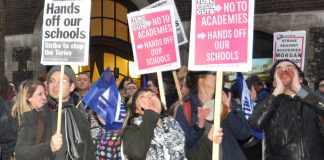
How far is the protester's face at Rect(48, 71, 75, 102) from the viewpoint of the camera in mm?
4234

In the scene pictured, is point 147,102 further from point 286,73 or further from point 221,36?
point 286,73

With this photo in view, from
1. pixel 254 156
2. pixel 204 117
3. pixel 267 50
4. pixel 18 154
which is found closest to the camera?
pixel 18 154

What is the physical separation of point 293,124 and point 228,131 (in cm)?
51

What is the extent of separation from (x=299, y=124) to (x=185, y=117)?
0.89 m

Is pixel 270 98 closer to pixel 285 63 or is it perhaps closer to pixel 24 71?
pixel 285 63

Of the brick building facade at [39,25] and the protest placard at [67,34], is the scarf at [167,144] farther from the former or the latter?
the brick building facade at [39,25]

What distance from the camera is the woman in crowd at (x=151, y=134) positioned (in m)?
3.66

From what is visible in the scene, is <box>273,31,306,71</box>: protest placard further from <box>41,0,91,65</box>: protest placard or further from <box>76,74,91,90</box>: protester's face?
<box>41,0,91,65</box>: protest placard

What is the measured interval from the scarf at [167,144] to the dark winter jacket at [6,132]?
198 cm

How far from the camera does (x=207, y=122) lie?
4.16m

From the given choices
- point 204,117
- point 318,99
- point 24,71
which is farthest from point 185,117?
point 24,71

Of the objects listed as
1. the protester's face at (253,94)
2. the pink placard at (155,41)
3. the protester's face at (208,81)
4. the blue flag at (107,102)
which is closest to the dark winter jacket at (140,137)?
the protester's face at (208,81)

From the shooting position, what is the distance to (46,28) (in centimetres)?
452

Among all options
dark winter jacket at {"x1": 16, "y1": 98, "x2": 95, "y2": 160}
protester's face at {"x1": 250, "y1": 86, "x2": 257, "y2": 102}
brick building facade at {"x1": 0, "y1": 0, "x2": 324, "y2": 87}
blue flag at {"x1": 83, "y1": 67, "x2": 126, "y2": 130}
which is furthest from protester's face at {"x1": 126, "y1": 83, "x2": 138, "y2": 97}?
dark winter jacket at {"x1": 16, "y1": 98, "x2": 95, "y2": 160}
